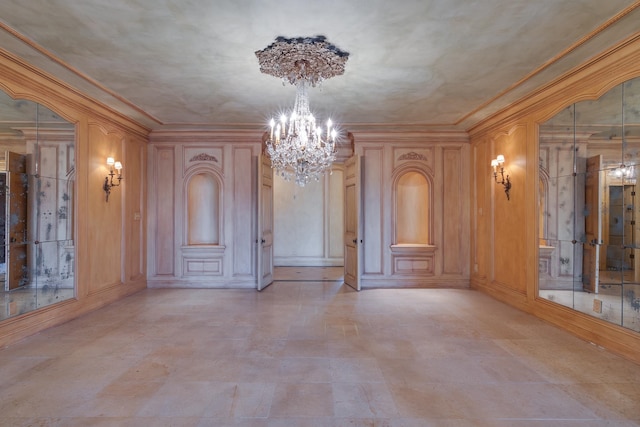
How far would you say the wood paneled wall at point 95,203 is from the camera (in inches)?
153

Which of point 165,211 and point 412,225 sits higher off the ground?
point 165,211

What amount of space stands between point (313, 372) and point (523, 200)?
3.96 metres

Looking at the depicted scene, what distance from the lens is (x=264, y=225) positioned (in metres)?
6.58

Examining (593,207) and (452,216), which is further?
(452,216)

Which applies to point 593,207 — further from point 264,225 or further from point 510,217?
point 264,225

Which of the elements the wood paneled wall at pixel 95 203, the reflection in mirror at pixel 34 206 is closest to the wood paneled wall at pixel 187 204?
the wood paneled wall at pixel 95 203

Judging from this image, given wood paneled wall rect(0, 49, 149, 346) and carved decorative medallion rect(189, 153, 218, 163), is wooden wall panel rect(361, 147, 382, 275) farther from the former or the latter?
wood paneled wall rect(0, 49, 149, 346)

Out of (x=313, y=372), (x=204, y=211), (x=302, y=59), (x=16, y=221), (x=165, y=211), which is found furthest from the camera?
(x=204, y=211)

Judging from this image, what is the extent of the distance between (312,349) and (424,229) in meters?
4.53

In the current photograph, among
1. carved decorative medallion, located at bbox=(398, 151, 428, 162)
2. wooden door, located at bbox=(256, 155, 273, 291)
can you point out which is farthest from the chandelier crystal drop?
carved decorative medallion, located at bbox=(398, 151, 428, 162)

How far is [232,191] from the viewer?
6.74 m

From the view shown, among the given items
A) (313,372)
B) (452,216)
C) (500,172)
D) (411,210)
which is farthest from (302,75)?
(411,210)

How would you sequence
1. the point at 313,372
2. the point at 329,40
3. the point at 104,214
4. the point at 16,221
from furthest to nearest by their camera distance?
1. the point at 104,214
2. the point at 16,221
3. the point at 329,40
4. the point at 313,372

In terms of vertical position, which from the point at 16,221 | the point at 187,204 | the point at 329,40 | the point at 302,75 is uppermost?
the point at 329,40
